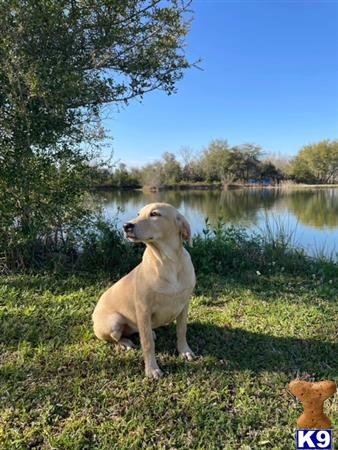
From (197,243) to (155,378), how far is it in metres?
3.07

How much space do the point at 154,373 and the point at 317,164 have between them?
195 feet

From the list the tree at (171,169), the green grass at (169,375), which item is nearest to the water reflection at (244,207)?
the green grass at (169,375)

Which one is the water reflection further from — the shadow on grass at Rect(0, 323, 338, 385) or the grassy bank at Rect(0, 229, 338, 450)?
the shadow on grass at Rect(0, 323, 338, 385)

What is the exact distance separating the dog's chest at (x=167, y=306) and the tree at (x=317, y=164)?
58.8 meters

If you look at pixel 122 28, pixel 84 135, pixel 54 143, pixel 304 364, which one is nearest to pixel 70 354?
pixel 304 364

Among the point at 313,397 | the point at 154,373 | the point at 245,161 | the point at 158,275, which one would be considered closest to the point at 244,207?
the point at 158,275

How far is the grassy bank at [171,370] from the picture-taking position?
A: 2072mm

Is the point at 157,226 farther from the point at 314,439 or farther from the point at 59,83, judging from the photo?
the point at 59,83

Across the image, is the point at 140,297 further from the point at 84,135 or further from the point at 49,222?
the point at 84,135

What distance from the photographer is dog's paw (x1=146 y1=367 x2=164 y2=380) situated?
2588 millimetres

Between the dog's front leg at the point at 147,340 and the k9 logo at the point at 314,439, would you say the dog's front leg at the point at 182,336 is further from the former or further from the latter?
the k9 logo at the point at 314,439

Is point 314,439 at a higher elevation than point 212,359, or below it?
higher

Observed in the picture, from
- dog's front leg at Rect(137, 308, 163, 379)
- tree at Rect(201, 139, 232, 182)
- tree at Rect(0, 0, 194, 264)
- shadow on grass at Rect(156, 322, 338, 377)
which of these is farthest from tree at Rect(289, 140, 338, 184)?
dog's front leg at Rect(137, 308, 163, 379)

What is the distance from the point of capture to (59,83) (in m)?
4.51
